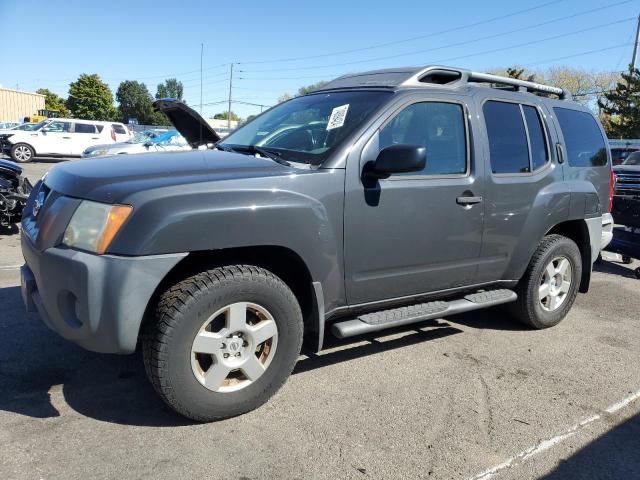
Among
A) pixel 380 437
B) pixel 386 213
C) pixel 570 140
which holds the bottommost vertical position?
pixel 380 437

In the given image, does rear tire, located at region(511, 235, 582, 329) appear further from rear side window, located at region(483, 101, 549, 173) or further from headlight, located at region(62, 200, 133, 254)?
headlight, located at region(62, 200, 133, 254)

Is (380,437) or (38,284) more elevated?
(38,284)

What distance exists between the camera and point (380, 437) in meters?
2.80

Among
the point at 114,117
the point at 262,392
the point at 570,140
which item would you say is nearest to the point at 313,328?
the point at 262,392

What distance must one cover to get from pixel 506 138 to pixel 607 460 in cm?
237

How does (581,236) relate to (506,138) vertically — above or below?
below

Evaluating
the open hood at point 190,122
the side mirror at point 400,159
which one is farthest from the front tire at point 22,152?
the side mirror at point 400,159

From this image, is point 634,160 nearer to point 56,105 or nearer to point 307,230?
point 307,230

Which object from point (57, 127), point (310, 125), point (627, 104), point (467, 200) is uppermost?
point (627, 104)

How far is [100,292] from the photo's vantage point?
2477 millimetres

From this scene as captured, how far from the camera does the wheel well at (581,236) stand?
4.69 meters

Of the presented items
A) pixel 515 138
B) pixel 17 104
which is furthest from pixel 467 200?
pixel 17 104

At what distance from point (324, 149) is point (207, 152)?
2.87ft

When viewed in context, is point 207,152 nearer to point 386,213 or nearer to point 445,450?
point 386,213
